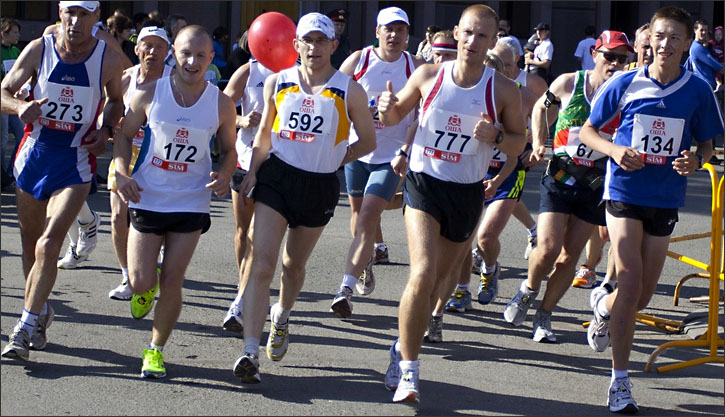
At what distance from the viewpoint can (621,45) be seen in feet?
25.4

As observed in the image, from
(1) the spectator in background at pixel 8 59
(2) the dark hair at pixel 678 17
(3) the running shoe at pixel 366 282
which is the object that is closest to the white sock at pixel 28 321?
(3) the running shoe at pixel 366 282

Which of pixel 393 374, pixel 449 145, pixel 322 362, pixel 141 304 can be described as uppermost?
pixel 449 145

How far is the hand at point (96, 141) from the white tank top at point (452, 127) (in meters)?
1.95

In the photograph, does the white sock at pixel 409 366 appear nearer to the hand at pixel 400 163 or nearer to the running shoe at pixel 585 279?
the hand at pixel 400 163

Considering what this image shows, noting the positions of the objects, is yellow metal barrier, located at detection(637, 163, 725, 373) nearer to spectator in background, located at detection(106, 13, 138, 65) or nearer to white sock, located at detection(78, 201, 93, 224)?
white sock, located at detection(78, 201, 93, 224)

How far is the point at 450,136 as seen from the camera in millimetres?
6359

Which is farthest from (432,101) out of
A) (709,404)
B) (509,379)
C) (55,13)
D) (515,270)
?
(55,13)

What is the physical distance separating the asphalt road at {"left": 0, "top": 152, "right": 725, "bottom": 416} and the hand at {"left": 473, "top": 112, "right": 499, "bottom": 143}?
1418 mm

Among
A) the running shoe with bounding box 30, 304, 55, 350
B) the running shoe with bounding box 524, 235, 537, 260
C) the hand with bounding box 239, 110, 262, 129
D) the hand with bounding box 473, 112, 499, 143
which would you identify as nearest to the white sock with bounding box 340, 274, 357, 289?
the hand with bounding box 239, 110, 262, 129

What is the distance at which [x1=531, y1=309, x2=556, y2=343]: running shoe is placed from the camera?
7.91 meters

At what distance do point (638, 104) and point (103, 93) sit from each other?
124 inches

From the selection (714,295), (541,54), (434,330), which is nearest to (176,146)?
(434,330)

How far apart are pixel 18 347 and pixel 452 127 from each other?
2686 mm

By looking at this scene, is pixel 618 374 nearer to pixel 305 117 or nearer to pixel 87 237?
pixel 305 117
